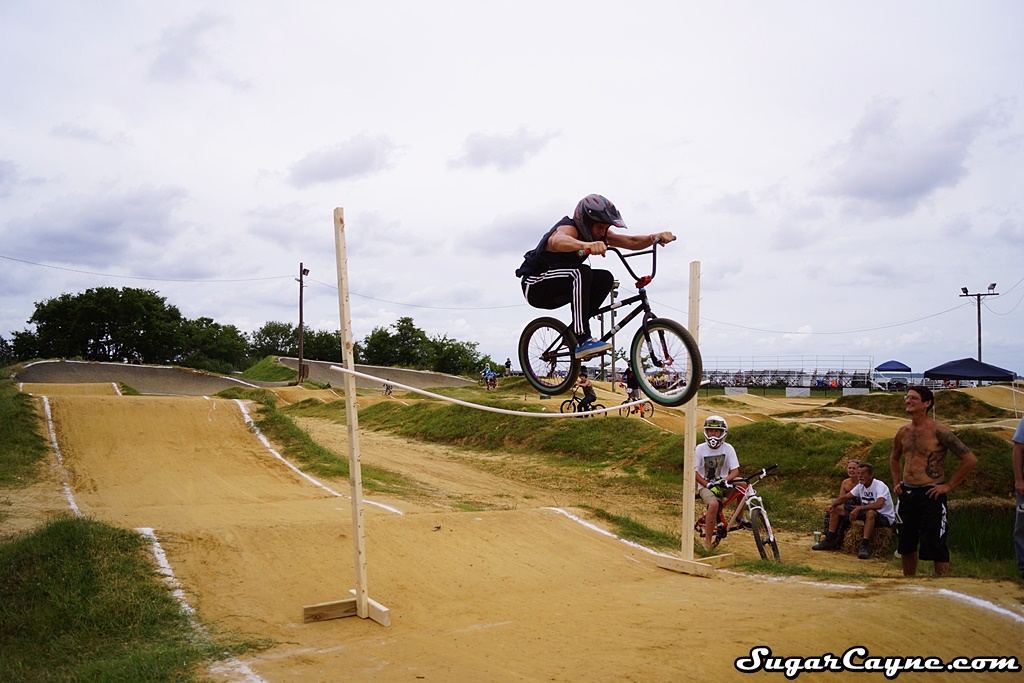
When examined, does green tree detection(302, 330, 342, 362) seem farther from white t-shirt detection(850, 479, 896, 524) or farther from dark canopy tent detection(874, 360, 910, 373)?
white t-shirt detection(850, 479, 896, 524)

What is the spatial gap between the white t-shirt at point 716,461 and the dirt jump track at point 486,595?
1.58 metres

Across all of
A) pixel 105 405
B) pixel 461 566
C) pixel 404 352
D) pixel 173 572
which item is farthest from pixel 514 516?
pixel 404 352

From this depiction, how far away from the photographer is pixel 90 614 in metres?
7.72

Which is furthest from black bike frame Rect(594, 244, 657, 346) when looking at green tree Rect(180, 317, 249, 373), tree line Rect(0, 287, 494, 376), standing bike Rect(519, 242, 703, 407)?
green tree Rect(180, 317, 249, 373)

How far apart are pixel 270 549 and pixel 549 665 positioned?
473cm

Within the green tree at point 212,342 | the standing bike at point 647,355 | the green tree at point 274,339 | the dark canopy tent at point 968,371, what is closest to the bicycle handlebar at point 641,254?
the standing bike at point 647,355

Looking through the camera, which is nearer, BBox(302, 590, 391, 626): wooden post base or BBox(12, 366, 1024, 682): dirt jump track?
BBox(12, 366, 1024, 682): dirt jump track

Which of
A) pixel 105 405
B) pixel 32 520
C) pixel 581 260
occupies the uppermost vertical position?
pixel 581 260

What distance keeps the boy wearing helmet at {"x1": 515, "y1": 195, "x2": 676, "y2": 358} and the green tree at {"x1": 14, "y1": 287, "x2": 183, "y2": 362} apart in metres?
62.7

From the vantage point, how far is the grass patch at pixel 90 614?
672 centimetres

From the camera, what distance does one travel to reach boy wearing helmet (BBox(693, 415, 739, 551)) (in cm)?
1168

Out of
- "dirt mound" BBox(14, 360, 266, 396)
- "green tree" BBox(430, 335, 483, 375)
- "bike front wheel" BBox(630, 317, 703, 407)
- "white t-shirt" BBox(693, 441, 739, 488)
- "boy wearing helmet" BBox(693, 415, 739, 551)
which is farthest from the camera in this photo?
"dirt mound" BBox(14, 360, 266, 396)

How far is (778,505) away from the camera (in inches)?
645

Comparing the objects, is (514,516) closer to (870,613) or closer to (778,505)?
(870,613)
